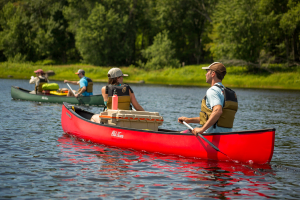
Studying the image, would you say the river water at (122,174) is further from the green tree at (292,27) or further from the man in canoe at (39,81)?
the green tree at (292,27)

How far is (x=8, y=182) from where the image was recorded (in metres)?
6.68

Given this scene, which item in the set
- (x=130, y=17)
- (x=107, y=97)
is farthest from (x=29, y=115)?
(x=130, y=17)

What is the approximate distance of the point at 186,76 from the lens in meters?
49.8

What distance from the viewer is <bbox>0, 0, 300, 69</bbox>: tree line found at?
4806cm

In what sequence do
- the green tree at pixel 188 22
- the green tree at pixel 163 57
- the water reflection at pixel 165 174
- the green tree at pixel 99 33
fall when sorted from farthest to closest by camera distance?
1. the green tree at pixel 188 22
2. the green tree at pixel 99 33
3. the green tree at pixel 163 57
4. the water reflection at pixel 165 174

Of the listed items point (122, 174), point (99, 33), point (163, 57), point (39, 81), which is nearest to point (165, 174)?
point (122, 174)

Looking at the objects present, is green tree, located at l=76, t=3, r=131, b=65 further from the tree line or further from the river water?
the river water

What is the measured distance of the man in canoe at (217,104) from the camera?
24.8 feet

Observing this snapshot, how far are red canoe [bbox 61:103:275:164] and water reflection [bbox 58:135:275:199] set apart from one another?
0.19 m

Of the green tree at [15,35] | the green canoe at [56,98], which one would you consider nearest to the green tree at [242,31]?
the green canoe at [56,98]

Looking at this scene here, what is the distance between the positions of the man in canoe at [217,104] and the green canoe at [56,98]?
13156 millimetres

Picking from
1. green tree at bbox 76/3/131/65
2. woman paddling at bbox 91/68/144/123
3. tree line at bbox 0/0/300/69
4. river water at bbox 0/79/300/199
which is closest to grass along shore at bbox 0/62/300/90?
tree line at bbox 0/0/300/69

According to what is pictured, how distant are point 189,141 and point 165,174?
1288mm

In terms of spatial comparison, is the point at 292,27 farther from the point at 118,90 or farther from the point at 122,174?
the point at 122,174
